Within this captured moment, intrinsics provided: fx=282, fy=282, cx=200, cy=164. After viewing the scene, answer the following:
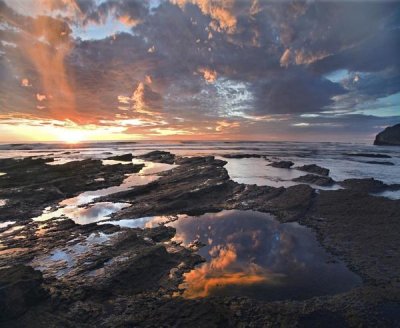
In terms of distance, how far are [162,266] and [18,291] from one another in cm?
438

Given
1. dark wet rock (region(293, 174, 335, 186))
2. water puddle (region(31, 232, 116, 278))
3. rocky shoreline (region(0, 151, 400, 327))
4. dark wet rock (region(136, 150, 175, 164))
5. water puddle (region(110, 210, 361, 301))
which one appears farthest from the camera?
dark wet rock (region(136, 150, 175, 164))

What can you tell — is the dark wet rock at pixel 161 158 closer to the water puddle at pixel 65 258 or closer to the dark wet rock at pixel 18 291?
the water puddle at pixel 65 258

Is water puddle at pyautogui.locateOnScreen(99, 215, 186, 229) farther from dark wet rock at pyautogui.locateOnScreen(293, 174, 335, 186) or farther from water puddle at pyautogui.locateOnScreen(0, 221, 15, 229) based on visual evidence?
dark wet rock at pyautogui.locateOnScreen(293, 174, 335, 186)

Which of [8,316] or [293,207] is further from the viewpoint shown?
[293,207]

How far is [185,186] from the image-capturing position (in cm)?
2397

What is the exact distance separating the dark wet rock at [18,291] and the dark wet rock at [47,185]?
1039cm

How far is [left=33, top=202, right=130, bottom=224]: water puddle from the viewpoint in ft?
54.7

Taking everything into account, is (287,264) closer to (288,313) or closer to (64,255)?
(288,313)

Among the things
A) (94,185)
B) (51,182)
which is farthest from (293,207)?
(51,182)

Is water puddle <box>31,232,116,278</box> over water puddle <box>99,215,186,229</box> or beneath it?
over

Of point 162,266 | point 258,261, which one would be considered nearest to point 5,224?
point 162,266

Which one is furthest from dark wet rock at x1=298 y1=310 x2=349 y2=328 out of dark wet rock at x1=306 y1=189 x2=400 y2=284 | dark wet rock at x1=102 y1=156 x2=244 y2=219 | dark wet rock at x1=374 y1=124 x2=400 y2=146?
dark wet rock at x1=374 y1=124 x2=400 y2=146

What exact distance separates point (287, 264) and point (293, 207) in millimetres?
7919

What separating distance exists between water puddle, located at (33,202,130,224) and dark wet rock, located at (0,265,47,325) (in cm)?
814
